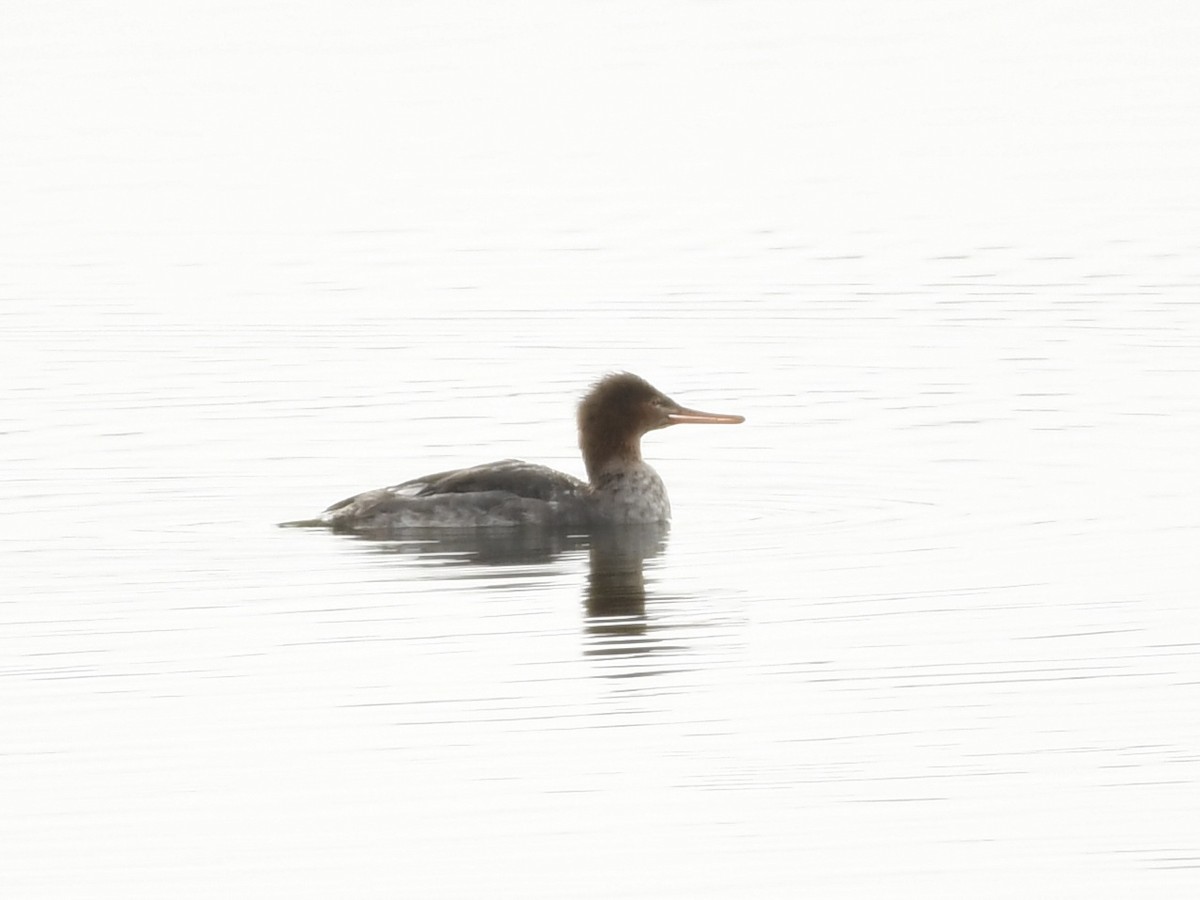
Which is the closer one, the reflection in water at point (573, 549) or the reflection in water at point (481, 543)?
the reflection in water at point (573, 549)

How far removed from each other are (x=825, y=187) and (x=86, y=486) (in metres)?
16.7

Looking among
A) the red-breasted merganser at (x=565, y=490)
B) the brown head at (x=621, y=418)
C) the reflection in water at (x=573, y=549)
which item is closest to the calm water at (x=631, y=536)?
the reflection in water at (x=573, y=549)

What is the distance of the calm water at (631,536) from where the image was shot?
1010 centimetres

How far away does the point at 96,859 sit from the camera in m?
9.77

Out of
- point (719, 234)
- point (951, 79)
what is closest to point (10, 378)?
point (719, 234)

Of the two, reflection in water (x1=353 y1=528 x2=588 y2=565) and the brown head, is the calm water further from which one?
the brown head

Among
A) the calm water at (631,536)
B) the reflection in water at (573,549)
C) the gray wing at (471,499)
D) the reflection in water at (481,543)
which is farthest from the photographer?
the gray wing at (471,499)

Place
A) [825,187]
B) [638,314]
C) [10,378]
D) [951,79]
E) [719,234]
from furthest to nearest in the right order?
[951,79] → [825,187] → [719,234] → [638,314] → [10,378]

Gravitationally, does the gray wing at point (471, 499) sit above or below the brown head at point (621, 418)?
below

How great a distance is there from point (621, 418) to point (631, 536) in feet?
3.16

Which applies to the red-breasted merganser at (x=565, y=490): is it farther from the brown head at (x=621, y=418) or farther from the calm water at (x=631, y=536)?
the calm water at (x=631, y=536)

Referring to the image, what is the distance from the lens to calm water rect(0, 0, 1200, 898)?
10102mm

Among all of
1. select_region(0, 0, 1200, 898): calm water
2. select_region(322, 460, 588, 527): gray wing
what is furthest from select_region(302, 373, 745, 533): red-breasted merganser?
select_region(0, 0, 1200, 898): calm water

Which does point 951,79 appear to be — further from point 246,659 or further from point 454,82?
point 246,659
